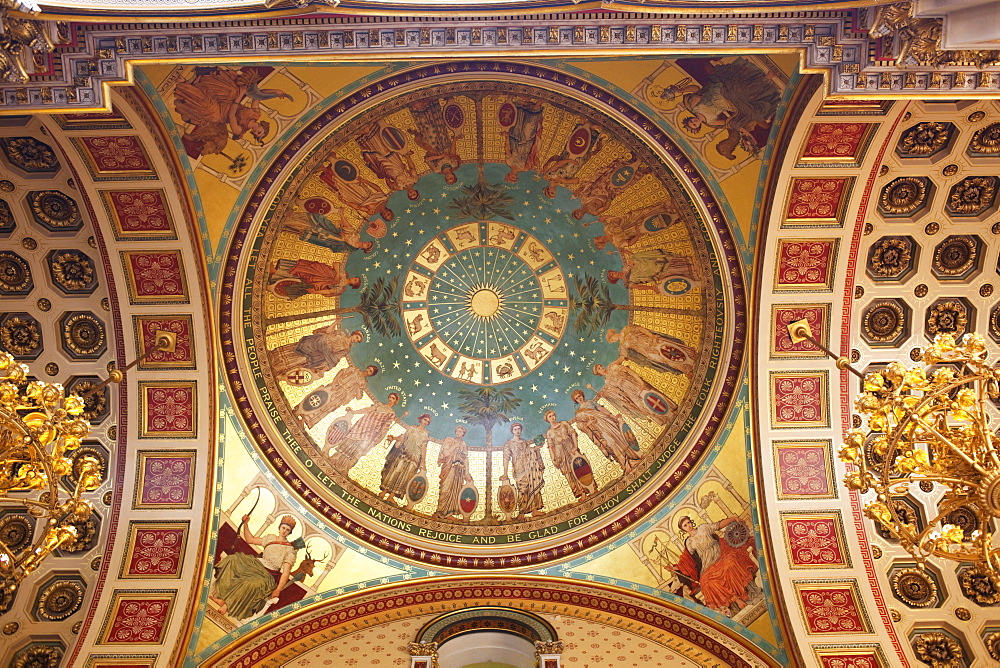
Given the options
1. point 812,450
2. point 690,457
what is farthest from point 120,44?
point 812,450

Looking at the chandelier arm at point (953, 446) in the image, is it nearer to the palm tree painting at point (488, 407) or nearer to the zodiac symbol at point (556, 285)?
the zodiac symbol at point (556, 285)

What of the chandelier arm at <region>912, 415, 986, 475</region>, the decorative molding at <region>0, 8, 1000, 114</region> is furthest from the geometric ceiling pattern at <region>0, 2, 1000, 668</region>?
the chandelier arm at <region>912, 415, 986, 475</region>

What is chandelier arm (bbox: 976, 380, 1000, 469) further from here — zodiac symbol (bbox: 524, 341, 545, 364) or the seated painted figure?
the seated painted figure

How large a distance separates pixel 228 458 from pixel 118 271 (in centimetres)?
378

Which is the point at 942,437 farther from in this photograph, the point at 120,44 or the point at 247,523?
the point at 247,523

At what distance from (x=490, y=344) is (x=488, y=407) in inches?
50.1

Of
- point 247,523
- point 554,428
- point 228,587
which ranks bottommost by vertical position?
point 228,587

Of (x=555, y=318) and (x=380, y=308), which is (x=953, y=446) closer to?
(x=555, y=318)

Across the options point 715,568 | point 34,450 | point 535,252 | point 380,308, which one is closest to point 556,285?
point 535,252

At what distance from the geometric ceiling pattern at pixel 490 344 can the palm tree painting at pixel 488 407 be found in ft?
0.20

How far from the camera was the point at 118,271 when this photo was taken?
1432 centimetres

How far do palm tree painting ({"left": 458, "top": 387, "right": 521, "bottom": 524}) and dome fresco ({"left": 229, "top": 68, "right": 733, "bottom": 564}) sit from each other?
40 millimetres

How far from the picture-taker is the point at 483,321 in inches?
671

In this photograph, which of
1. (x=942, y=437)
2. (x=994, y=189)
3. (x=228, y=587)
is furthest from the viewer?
(x=228, y=587)
